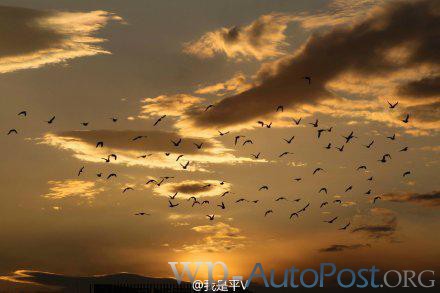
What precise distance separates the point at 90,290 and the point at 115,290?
2704mm

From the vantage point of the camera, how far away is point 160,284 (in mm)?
52250

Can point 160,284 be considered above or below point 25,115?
below

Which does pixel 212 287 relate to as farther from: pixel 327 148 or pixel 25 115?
pixel 25 115

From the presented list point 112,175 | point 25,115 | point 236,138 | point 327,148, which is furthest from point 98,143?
point 327,148

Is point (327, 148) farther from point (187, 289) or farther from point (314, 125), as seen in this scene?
point (187, 289)

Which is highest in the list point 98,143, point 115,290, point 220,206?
point 98,143

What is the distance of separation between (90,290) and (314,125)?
89.6 ft

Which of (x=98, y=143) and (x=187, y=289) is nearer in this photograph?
(x=98, y=143)

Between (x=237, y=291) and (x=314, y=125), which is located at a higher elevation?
(x=314, y=125)

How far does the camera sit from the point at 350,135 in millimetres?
48969

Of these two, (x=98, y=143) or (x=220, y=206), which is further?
(x=220, y=206)

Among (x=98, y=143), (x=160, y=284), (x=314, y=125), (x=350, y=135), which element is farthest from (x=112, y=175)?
(x=350, y=135)

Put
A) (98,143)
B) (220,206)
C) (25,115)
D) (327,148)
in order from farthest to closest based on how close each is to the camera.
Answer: (220,206) → (327,148) → (98,143) → (25,115)

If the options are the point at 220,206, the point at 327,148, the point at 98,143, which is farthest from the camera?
the point at 220,206
